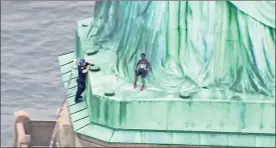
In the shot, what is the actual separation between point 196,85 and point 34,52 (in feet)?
86.9

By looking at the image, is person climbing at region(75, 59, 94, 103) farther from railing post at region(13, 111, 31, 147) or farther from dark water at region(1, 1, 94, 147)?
dark water at region(1, 1, 94, 147)

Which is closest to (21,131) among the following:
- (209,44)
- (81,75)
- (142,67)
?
(81,75)

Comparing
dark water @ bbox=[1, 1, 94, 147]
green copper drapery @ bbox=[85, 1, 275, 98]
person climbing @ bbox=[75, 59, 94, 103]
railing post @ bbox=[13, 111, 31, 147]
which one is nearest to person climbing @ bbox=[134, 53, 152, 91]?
green copper drapery @ bbox=[85, 1, 275, 98]

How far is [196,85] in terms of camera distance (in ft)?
123

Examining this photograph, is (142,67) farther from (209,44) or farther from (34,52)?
(34,52)

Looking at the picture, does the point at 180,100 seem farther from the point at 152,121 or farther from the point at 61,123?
the point at 61,123

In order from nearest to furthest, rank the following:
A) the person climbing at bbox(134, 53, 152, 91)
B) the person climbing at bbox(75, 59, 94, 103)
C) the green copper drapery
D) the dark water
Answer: the green copper drapery < the person climbing at bbox(134, 53, 152, 91) < the person climbing at bbox(75, 59, 94, 103) < the dark water

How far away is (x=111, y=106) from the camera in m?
37.3

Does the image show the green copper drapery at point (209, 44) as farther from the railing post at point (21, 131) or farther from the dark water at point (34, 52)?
the dark water at point (34, 52)

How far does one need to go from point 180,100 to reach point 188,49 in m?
1.65

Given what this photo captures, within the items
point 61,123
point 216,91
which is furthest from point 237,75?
point 61,123

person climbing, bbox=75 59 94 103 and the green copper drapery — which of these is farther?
person climbing, bbox=75 59 94 103

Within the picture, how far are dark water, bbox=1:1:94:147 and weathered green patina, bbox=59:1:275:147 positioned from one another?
18338 mm

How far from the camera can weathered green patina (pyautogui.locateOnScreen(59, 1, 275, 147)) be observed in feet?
122
